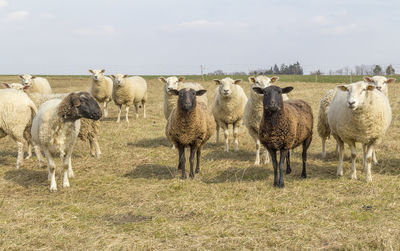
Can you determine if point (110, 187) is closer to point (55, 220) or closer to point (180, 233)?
point (55, 220)

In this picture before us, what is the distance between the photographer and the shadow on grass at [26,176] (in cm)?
727

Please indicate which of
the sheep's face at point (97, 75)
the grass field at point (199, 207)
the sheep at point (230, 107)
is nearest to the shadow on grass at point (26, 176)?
the grass field at point (199, 207)

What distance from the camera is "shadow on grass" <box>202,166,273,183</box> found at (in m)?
7.30

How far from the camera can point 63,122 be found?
21.8ft

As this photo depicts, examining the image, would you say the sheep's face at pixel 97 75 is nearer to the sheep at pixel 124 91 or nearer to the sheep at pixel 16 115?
the sheep at pixel 124 91

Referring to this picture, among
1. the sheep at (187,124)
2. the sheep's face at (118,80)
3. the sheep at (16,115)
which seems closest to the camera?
the sheep at (187,124)

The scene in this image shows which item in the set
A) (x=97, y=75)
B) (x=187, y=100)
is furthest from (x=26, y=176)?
(x=97, y=75)

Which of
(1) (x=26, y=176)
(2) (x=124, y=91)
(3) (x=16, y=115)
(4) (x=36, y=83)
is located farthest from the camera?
(2) (x=124, y=91)

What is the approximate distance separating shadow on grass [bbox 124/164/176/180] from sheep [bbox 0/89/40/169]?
275 cm

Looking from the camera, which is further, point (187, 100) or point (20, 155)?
point (20, 155)

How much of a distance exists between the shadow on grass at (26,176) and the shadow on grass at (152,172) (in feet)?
5.94

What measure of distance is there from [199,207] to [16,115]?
17.3 feet

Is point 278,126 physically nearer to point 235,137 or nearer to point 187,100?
point 187,100

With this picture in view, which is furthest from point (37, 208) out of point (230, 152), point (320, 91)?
point (320, 91)
